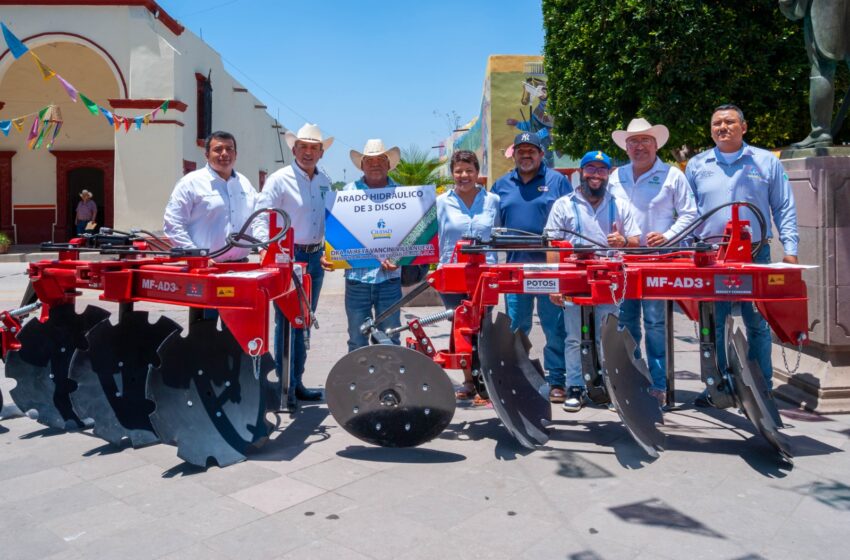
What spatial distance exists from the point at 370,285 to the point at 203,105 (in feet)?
60.0

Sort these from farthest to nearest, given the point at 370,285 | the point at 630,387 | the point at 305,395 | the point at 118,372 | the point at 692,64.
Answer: the point at 692,64, the point at 305,395, the point at 370,285, the point at 118,372, the point at 630,387

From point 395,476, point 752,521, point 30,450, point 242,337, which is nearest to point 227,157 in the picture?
point 242,337

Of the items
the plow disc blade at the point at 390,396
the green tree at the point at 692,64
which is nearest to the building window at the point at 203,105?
the green tree at the point at 692,64

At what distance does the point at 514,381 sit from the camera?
4605mm

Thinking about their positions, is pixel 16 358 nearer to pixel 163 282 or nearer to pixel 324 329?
pixel 163 282

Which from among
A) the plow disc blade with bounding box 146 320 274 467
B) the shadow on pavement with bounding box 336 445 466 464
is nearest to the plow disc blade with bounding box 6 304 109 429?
the plow disc blade with bounding box 146 320 274 467

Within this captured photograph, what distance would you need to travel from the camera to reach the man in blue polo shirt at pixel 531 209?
18.0 ft

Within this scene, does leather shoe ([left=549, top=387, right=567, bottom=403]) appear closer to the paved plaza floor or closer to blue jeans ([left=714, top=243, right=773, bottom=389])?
the paved plaza floor

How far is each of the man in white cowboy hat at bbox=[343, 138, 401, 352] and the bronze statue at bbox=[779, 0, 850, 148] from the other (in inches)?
135

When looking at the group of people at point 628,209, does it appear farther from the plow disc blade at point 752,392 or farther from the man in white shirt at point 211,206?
the man in white shirt at point 211,206

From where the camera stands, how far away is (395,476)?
3.97 m

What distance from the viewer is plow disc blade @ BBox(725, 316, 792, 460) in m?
4.04

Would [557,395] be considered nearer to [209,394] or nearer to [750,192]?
[750,192]

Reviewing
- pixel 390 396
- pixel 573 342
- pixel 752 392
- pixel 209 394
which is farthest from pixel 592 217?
pixel 209 394
